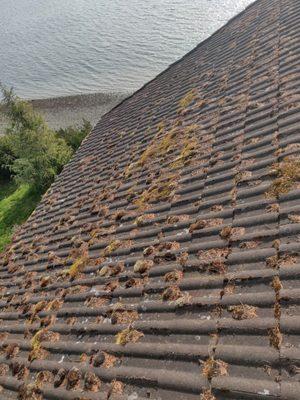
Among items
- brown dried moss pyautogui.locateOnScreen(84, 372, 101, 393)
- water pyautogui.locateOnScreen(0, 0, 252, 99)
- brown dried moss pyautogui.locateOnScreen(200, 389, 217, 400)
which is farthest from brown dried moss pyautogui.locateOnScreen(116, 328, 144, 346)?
water pyautogui.locateOnScreen(0, 0, 252, 99)

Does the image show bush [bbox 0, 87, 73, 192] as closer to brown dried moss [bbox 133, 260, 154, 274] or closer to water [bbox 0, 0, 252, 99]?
water [bbox 0, 0, 252, 99]

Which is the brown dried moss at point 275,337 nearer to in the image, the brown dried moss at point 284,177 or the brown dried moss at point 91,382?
the brown dried moss at point 284,177

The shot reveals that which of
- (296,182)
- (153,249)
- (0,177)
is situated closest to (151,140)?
(153,249)

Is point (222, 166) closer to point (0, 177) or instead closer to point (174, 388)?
point (174, 388)

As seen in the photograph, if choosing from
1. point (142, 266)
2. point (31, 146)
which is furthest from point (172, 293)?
point (31, 146)

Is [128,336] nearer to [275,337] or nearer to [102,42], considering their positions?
[275,337]
